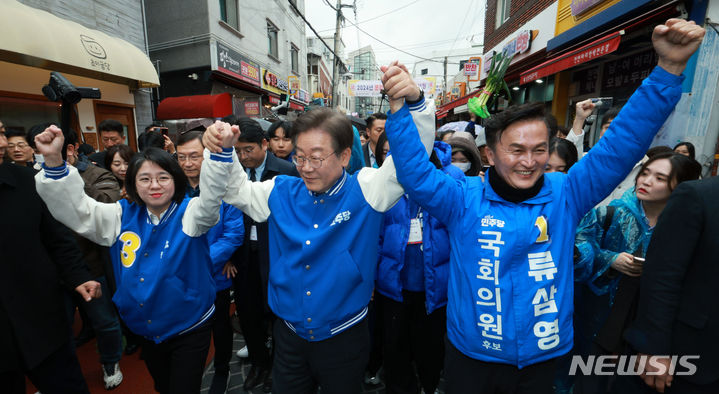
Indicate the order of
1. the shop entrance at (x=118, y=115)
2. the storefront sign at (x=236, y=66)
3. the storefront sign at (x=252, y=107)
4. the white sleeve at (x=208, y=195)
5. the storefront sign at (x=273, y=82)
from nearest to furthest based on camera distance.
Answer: the white sleeve at (x=208, y=195), the shop entrance at (x=118, y=115), the storefront sign at (x=236, y=66), the storefront sign at (x=252, y=107), the storefront sign at (x=273, y=82)

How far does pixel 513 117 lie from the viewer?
1485 mm

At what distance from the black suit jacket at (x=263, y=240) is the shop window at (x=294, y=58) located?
17725mm

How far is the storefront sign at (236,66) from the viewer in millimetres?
10820

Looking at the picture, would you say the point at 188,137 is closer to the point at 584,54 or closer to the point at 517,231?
the point at 517,231

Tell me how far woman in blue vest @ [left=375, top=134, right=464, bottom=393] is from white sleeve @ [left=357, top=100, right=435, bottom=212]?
691 millimetres

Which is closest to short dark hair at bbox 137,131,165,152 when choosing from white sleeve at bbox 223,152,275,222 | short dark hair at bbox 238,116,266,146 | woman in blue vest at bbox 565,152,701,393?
short dark hair at bbox 238,116,266,146

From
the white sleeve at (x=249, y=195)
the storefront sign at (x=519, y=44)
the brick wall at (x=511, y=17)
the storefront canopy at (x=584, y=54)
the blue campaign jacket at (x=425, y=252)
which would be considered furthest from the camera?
the brick wall at (x=511, y=17)

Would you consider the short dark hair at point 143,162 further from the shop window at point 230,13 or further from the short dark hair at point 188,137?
the shop window at point 230,13

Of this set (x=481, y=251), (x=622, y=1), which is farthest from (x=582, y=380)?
(x=622, y=1)

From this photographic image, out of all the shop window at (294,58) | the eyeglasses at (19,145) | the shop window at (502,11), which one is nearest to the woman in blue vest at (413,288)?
the eyeglasses at (19,145)

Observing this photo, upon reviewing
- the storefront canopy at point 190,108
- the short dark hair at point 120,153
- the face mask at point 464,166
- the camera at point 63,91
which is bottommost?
the face mask at point 464,166

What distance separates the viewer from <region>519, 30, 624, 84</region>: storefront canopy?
4.94 m

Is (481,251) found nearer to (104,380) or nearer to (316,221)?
(316,221)

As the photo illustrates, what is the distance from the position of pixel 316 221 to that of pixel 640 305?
5.55ft
